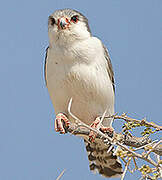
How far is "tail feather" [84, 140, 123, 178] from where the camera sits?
16.1ft

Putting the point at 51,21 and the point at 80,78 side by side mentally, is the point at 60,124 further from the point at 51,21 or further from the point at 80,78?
the point at 51,21

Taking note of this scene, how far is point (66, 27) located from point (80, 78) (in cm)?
65

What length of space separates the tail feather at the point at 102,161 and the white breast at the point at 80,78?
27.4 inches

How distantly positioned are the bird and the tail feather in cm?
59

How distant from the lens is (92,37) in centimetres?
447

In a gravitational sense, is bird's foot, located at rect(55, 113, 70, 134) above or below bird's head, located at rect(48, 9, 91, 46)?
below

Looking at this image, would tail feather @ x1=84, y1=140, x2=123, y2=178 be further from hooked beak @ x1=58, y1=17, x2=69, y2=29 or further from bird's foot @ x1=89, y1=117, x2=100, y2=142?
hooked beak @ x1=58, y1=17, x2=69, y2=29

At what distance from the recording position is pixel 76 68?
4.10 metres

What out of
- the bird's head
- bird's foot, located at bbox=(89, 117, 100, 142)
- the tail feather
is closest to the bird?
the bird's head

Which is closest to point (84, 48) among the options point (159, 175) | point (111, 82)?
point (111, 82)

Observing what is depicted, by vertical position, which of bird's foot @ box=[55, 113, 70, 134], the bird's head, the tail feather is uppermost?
the bird's head

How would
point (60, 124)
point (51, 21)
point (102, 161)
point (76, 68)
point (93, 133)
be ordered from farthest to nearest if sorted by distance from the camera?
point (102, 161), point (51, 21), point (76, 68), point (60, 124), point (93, 133)

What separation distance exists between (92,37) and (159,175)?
3.24m

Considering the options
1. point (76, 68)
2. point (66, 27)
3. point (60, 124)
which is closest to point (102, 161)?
point (60, 124)
